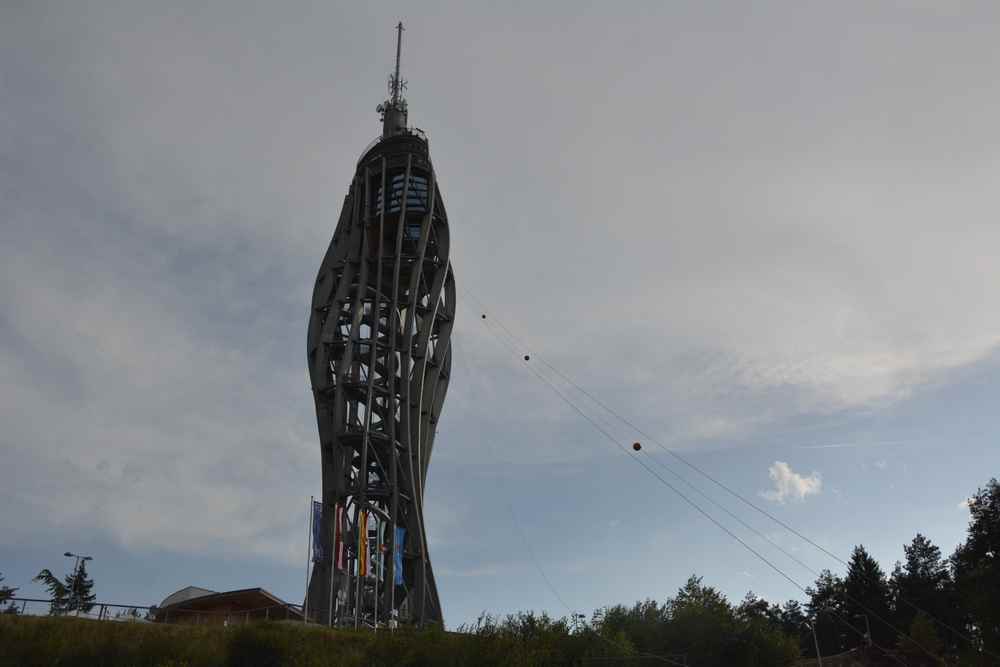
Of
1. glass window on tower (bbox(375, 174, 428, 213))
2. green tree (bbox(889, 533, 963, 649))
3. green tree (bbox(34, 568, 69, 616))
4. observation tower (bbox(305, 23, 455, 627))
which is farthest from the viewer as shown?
green tree (bbox(889, 533, 963, 649))

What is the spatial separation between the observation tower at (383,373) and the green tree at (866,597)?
166ft

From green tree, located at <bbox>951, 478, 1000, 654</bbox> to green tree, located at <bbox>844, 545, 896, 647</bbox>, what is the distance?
1813 centimetres

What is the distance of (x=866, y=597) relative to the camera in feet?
264

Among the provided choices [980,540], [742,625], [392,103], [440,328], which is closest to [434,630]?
[742,625]

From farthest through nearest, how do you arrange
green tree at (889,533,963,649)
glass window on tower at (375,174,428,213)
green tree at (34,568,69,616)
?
green tree at (889,533,963,649)
glass window on tower at (375,174,428,213)
green tree at (34,568,69,616)

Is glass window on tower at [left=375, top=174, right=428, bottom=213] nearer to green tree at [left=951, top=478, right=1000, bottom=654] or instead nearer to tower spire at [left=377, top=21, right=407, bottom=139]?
tower spire at [left=377, top=21, right=407, bottom=139]

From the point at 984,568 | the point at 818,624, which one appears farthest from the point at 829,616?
the point at 984,568

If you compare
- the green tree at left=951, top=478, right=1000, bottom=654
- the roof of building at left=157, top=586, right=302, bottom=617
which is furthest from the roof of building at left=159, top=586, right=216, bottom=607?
the green tree at left=951, top=478, right=1000, bottom=654

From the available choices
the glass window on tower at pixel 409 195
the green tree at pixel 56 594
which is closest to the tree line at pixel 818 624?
the green tree at pixel 56 594

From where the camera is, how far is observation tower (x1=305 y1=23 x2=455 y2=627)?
49500 mm

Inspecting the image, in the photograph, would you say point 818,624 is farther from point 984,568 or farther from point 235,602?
point 235,602

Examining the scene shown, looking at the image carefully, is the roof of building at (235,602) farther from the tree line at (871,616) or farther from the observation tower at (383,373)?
the tree line at (871,616)

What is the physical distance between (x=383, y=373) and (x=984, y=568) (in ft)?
132

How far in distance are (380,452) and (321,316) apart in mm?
11078
